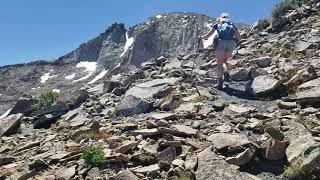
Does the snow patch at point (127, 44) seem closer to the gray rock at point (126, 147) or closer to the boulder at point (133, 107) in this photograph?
the boulder at point (133, 107)

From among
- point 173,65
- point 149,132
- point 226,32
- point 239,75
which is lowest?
point 149,132

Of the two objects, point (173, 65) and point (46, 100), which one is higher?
point (173, 65)

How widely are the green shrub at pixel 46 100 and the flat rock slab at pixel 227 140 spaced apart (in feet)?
32.6

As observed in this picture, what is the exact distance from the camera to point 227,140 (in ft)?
37.4

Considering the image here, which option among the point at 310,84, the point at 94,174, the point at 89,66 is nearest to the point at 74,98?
the point at 310,84

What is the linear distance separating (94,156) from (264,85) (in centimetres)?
672

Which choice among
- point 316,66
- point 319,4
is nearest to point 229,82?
point 316,66

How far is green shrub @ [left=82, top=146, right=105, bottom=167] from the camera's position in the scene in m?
11.4

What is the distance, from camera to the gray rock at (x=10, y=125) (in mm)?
17264

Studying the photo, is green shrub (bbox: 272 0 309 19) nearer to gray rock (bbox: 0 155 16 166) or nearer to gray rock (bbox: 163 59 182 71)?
gray rock (bbox: 163 59 182 71)

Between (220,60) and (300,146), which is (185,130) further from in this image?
(220,60)

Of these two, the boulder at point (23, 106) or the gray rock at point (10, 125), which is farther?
the boulder at point (23, 106)

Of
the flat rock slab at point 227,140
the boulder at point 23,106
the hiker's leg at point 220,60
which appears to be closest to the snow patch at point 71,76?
the boulder at point 23,106

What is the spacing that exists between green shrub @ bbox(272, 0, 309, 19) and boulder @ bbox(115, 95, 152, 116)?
11538 millimetres
